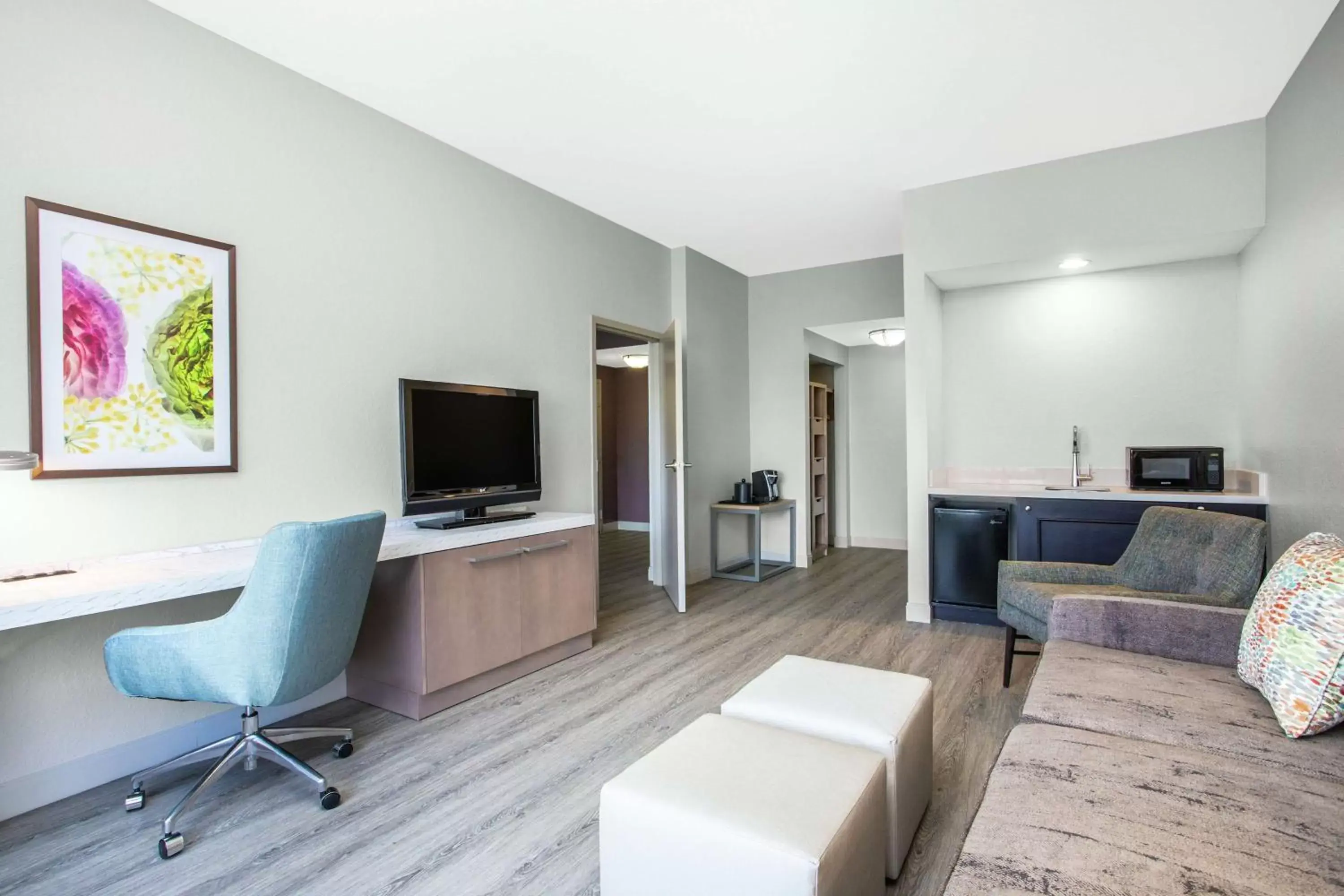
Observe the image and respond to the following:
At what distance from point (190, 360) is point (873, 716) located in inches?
104

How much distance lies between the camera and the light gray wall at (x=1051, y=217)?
341cm

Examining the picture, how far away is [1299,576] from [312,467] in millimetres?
3328

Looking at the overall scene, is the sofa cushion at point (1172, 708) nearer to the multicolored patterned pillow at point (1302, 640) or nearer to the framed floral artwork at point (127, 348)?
the multicolored patterned pillow at point (1302, 640)

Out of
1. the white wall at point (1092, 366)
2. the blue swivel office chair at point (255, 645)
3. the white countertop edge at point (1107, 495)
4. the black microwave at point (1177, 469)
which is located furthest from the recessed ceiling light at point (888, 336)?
the blue swivel office chair at point (255, 645)

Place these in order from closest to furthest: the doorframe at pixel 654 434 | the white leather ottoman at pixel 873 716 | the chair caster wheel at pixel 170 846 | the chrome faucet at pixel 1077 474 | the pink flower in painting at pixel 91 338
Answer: the white leather ottoman at pixel 873 716
the chair caster wheel at pixel 170 846
the pink flower in painting at pixel 91 338
the chrome faucet at pixel 1077 474
the doorframe at pixel 654 434

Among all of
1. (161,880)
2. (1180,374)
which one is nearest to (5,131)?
(161,880)

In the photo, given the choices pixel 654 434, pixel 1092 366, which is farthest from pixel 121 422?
pixel 1092 366

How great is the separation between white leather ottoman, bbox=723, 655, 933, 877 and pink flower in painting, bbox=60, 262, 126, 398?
2.32 meters

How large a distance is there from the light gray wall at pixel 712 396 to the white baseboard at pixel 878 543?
64.8 inches

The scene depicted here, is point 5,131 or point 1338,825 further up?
point 5,131

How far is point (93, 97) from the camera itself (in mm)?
2252

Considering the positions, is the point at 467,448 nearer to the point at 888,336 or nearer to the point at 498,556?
the point at 498,556

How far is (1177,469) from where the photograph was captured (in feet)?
12.4

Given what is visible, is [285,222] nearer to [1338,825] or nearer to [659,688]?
[659,688]
